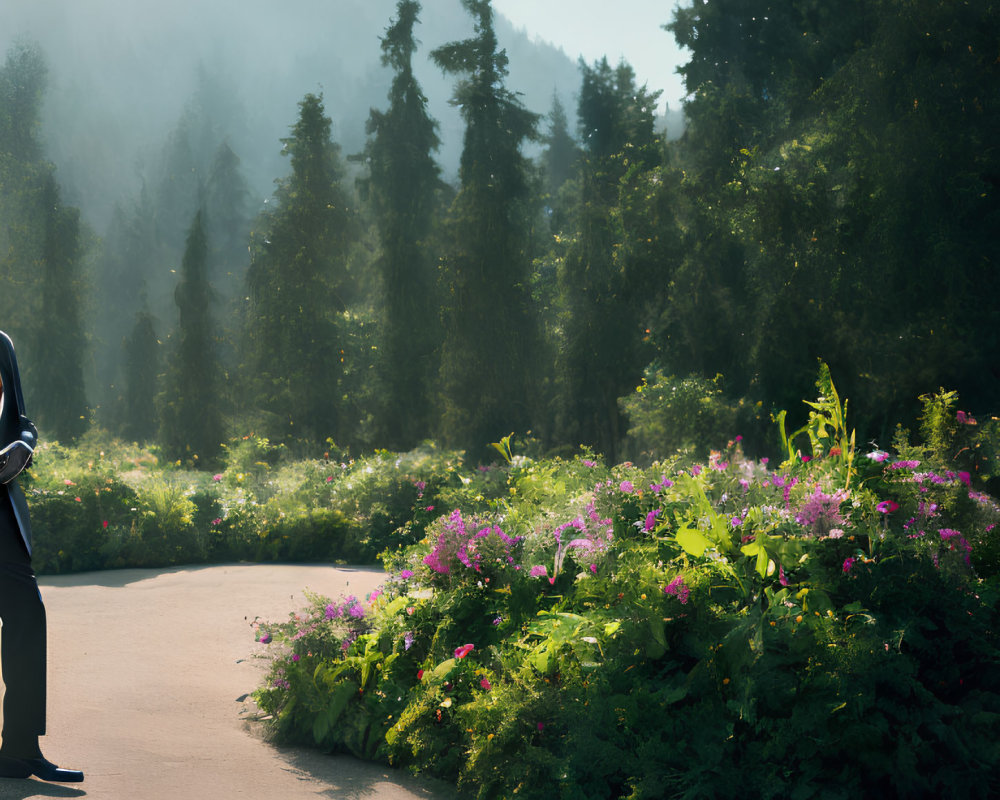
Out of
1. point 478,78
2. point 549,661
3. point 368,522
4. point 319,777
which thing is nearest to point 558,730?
point 549,661

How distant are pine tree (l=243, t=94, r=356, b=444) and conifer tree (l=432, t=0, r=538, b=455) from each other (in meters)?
4.20

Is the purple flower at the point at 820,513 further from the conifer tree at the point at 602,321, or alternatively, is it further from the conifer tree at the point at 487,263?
the conifer tree at the point at 487,263

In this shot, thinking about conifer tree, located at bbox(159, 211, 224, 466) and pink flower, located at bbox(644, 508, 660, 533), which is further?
conifer tree, located at bbox(159, 211, 224, 466)

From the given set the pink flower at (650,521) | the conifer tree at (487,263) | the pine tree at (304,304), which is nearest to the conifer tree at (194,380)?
the pine tree at (304,304)

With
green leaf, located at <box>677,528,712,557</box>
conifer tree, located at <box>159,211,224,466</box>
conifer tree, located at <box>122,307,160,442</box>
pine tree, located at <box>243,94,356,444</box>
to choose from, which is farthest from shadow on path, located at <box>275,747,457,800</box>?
conifer tree, located at <box>122,307,160,442</box>

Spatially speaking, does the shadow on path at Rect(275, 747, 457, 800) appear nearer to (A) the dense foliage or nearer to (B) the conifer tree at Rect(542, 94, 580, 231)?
(A) the dense foliage

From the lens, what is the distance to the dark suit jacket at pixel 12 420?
312 centimetres

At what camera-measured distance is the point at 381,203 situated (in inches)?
999

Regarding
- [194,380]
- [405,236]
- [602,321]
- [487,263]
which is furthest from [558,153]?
[602,321]

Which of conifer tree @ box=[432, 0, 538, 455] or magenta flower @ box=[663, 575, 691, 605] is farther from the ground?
conifer tree @ box=[432, 0, 538, 455]

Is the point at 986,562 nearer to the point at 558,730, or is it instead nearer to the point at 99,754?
the point at 558,730

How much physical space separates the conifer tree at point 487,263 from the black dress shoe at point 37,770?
17.9 metres

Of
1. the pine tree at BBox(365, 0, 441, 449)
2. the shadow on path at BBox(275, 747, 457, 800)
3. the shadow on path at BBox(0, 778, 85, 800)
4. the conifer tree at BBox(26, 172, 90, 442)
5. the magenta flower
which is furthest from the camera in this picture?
the conifer tree at BBox(26, 172, 90, 442)

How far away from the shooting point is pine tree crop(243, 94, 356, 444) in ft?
78.6
